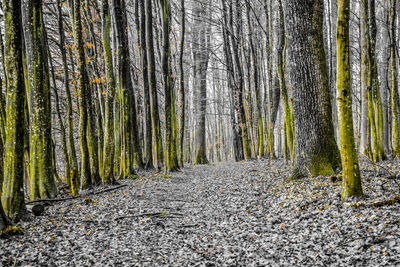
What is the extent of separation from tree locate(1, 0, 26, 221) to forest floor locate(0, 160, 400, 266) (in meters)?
0.61

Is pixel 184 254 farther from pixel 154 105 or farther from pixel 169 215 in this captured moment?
pixel 154 105

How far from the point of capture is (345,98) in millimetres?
4277

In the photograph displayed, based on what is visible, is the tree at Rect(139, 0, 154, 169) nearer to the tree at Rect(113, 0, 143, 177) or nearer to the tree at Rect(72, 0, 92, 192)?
the tree at Rect(113, 0, 143, 177)

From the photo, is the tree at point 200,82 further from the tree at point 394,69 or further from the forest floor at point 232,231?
the forest floor at point 232,231

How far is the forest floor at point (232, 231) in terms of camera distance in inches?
140

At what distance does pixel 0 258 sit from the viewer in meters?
3.61

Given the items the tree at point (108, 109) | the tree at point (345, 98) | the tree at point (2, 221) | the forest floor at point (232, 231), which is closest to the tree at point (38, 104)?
the forest floor at point (232, 231)

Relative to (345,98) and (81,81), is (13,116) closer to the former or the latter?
(81,81)

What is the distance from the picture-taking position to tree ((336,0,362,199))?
4.26 metres

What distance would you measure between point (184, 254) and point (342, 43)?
4.06 m

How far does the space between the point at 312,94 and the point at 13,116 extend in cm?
643

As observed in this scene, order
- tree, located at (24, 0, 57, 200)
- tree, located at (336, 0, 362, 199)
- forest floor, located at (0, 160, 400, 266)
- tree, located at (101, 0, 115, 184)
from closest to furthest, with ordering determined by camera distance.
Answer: forest floor, located at (0, 160, 400, 266)
tree, located at (336, 0, 362, 199)
tree, located at (24, 0, 57, 200)
tree, located at (101, 0, 115, 184)

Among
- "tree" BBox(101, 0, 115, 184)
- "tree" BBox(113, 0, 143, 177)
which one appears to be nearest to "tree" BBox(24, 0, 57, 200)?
"tree" BBox(101, 0, 115, 184)

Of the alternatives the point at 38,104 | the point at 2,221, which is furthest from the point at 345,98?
the point at 38,104
